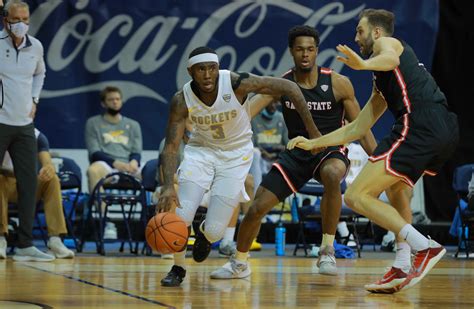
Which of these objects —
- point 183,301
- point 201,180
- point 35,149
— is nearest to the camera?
point 183,301

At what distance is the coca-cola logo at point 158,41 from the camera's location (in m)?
13.9

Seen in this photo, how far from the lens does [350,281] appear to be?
802 centimetres

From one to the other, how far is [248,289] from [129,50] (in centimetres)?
765

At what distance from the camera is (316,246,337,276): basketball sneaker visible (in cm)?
858

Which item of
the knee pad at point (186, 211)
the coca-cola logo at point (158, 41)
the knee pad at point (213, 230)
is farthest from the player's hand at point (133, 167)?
the knee pad at point (186, 211)

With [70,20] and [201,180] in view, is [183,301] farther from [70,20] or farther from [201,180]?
[70,20]


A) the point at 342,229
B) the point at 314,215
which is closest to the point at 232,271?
the point at 314,215

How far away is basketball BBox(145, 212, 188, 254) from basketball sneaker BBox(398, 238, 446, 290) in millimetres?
1587

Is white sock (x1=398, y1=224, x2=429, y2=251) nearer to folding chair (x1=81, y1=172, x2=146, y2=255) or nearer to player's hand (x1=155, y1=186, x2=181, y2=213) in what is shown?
player's hand (x1=155, y1=186, x2=181, y2=213)

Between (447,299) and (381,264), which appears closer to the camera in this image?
(447,299)

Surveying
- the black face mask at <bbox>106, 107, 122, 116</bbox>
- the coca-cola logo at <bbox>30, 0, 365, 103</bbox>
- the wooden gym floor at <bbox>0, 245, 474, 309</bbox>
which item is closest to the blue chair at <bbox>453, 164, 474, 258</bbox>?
the wooden gym floor at <bbox>0, 245, 474, 309</bbox>

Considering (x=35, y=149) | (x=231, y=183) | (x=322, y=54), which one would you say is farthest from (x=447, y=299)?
(x=322, y=54)

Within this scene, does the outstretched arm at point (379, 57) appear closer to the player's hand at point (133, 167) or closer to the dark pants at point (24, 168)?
the dark pants at point (24, 168)

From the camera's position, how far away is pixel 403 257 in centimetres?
715
